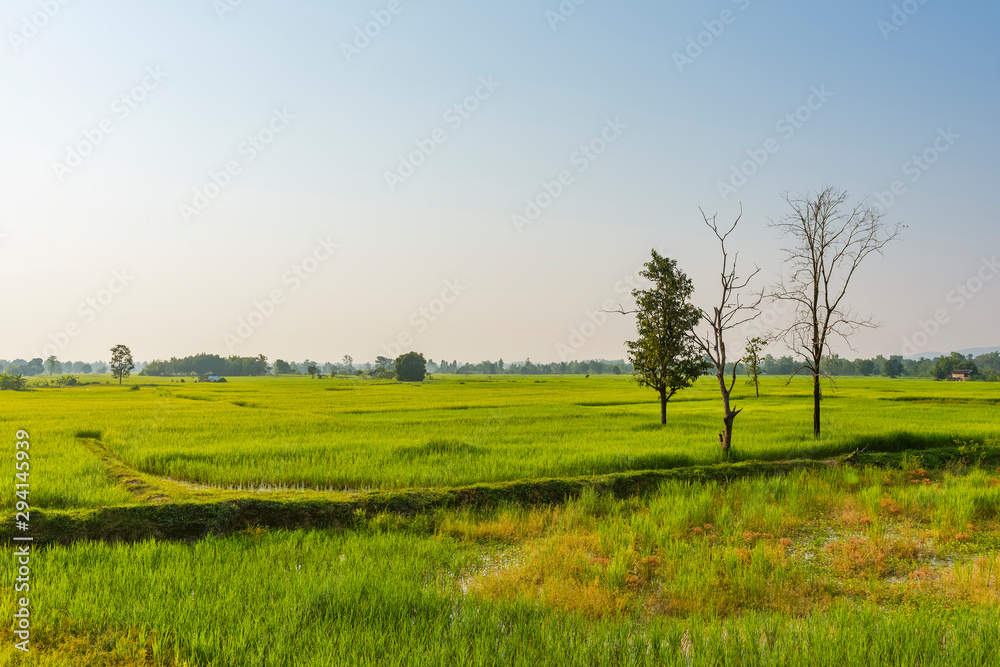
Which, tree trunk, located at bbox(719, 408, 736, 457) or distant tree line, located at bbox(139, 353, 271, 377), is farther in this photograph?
distant tree line, located at bbox(139, 353, 271, 377)

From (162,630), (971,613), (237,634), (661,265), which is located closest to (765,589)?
(971,613)

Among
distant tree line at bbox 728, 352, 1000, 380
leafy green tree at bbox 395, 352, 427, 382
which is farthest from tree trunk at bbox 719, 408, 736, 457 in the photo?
leafy green tree at bbox 395, 352, 427, 382

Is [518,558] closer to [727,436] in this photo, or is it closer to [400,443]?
[400,443]

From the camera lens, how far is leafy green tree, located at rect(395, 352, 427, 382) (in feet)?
305

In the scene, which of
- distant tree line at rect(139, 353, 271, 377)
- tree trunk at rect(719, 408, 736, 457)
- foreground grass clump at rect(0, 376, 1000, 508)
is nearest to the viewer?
foreground grass clump at rect(0, 376, 1000, 508)

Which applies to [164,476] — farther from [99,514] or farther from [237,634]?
[237,634]

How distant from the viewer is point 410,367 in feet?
307

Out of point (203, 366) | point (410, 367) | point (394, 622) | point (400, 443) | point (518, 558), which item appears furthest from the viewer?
point (203, 366)

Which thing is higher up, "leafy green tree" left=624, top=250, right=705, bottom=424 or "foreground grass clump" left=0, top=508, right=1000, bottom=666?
"leafy green tree" left=624, top=250, right=705, bottom=424

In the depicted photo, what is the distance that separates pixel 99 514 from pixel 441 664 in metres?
7.88

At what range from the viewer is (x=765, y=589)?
24.1 ft

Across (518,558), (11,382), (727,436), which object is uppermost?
(727,436)

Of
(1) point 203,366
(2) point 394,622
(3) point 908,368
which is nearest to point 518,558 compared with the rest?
(2) point 394,622

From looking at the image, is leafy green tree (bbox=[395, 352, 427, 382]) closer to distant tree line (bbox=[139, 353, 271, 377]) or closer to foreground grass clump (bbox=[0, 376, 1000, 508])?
foreground grass clump (bbox=[0, 376, 1000, 508])
